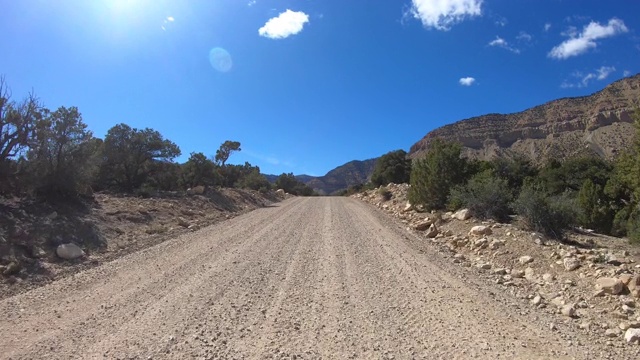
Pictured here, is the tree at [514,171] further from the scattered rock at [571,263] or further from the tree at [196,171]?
the tree at [196,171]

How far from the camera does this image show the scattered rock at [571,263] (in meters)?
8.22

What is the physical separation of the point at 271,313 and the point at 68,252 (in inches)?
258

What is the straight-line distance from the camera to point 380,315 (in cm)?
598

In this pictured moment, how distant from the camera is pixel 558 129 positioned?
312ft

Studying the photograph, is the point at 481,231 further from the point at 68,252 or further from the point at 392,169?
the point at 392,169

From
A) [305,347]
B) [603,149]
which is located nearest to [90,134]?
[305,347]

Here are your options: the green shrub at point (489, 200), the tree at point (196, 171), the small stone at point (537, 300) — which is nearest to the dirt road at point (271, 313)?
the small stone at point (537, 300)

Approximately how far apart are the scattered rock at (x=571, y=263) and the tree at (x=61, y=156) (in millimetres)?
16618

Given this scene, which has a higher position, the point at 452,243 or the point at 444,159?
the point at 444,159

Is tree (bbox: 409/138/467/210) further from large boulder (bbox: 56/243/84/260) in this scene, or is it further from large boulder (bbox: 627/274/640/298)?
large boulder (bbox: 56/243/84/260)

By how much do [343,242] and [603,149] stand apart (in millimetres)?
87763

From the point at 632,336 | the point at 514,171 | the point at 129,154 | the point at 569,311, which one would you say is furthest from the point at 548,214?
the point at 514,171

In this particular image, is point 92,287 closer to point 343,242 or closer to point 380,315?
point 380,315

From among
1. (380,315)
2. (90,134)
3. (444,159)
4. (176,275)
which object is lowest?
(380,315)
